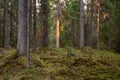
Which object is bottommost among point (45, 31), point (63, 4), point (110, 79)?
point (110, 79)

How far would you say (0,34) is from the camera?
31.5m

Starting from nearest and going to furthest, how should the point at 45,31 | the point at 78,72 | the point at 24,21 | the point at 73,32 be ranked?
the point at 78,72 → the point at 24,21 → the point at 45,31 → the point at 73,32

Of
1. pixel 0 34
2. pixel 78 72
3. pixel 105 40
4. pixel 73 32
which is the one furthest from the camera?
pixel 73 32

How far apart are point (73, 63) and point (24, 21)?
4110mm

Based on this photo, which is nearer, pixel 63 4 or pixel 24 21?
pixel 24 21

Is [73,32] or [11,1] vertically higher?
[11,1]

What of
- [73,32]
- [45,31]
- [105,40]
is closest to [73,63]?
[45,31]

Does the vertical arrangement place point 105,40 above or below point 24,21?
below

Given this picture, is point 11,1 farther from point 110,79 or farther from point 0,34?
point 110,79

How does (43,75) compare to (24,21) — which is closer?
(43,75)

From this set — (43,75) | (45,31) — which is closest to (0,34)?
(45,31)

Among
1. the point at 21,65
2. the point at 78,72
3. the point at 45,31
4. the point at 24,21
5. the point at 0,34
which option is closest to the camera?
the point at 78,72

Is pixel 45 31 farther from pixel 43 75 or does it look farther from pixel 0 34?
pixel 0 34

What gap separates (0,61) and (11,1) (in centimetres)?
1963
